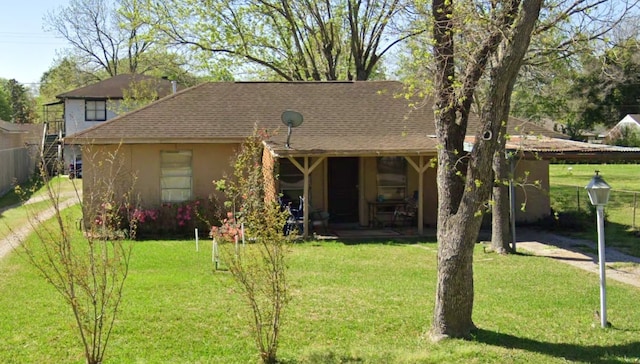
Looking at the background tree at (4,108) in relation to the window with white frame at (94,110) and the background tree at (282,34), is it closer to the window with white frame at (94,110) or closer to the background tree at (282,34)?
the window with white frame at (94,110)

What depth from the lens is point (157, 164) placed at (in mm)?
Result: 17500

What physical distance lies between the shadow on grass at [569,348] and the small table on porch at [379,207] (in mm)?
10397

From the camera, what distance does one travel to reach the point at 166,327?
7.75m

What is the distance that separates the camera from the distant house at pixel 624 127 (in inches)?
2036

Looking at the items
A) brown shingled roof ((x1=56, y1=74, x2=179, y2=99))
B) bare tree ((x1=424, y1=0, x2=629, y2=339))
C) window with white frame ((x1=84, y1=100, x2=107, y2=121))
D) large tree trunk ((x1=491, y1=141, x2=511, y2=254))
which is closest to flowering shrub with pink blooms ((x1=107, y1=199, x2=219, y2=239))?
large tree trunk ((x1=491, y1=141, x2=511, y2=254))

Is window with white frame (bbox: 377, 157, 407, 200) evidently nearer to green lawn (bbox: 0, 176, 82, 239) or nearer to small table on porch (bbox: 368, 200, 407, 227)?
small table on porch (bbox: 368, 200, 407, 227)

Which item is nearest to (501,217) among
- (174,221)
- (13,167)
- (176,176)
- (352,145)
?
(352,145)

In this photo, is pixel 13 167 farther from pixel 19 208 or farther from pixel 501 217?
pixel 501 217

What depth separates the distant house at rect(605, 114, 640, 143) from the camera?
170 ft

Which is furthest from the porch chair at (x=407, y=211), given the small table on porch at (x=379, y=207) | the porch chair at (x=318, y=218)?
the porch chair at (x=318, y=218)

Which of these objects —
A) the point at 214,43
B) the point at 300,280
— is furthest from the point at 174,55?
the point at 300,280

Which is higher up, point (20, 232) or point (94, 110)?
point (94, 110)

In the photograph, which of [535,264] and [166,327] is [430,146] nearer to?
[535,264]

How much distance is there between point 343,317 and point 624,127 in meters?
50.9
